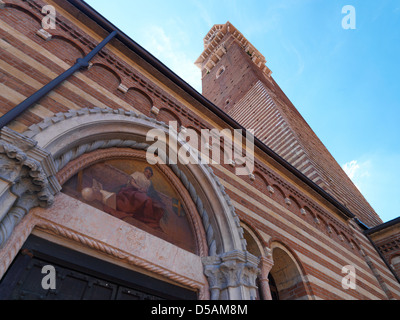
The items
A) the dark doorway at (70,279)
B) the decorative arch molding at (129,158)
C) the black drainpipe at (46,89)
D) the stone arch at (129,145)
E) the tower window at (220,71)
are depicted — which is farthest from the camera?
the tower window at (220,71)

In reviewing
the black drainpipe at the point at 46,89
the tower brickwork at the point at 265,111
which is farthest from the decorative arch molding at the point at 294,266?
the tower brickwork at the point at 265,111

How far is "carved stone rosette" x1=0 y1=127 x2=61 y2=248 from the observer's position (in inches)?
91.1

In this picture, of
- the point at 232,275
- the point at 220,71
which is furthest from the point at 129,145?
the point at 220,71

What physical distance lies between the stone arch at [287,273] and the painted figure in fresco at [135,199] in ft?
9.16

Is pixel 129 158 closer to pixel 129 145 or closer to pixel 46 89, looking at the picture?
pixel 129 145

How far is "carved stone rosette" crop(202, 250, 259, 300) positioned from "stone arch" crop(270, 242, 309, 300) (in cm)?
169

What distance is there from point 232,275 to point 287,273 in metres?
2.41

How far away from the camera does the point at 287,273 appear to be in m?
5.39

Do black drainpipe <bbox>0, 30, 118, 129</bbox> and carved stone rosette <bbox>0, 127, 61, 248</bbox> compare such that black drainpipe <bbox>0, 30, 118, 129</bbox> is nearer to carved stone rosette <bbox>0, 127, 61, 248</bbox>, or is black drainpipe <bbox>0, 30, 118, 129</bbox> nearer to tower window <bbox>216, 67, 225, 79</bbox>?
carved stone rosette <bbox>0, 127, 61, 248</bbox>

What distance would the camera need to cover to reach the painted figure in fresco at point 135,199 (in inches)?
136

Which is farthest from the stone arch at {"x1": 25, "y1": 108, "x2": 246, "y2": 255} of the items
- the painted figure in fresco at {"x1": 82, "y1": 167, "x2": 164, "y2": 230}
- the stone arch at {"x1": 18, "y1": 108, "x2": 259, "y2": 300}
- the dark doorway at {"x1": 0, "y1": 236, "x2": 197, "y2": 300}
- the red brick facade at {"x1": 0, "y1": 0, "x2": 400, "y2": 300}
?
the dark doorway at {"x1": 0, "y1": 236, "x2": 197, "y2": 300}

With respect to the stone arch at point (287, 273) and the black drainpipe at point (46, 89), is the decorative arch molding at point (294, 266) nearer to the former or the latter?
the stone arch at point (287, 273)

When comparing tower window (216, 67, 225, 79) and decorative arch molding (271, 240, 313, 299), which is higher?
tower window (216, 67, 225, 79)
